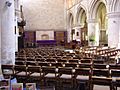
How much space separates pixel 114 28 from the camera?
2262 cm

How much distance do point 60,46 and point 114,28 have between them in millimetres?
12711

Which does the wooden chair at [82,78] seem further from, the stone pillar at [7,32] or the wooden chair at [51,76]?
the stone pillar at [7,32]

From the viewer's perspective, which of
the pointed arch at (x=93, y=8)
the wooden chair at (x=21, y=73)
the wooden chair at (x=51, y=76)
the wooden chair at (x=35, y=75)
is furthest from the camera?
the pointed arch at (x=93, y=8)

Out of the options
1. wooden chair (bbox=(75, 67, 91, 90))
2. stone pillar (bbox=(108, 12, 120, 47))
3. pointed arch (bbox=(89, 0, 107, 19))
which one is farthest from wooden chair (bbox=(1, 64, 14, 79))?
pointed arch (bbox=(89, 0, 107, 19))

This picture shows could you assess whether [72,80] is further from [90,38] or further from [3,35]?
[90,38]

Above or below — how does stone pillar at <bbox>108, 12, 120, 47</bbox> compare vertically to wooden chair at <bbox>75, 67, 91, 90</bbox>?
above

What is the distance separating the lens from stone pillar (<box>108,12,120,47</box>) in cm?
2239

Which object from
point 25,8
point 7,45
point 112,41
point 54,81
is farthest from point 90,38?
point 54,81

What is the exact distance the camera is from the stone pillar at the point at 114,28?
882 inches

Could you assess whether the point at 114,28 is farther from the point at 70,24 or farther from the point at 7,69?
the point at 70,24

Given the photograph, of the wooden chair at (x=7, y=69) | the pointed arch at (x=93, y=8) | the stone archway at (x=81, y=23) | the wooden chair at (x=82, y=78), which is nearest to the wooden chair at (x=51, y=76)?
the wooden chair at (x=82, y=78)

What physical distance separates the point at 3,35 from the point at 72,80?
13.3 feet

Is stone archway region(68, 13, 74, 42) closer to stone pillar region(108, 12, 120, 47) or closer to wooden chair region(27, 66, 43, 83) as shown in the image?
stone pillar region(108, 12, 120, 47)

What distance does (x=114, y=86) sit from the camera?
652 cm
